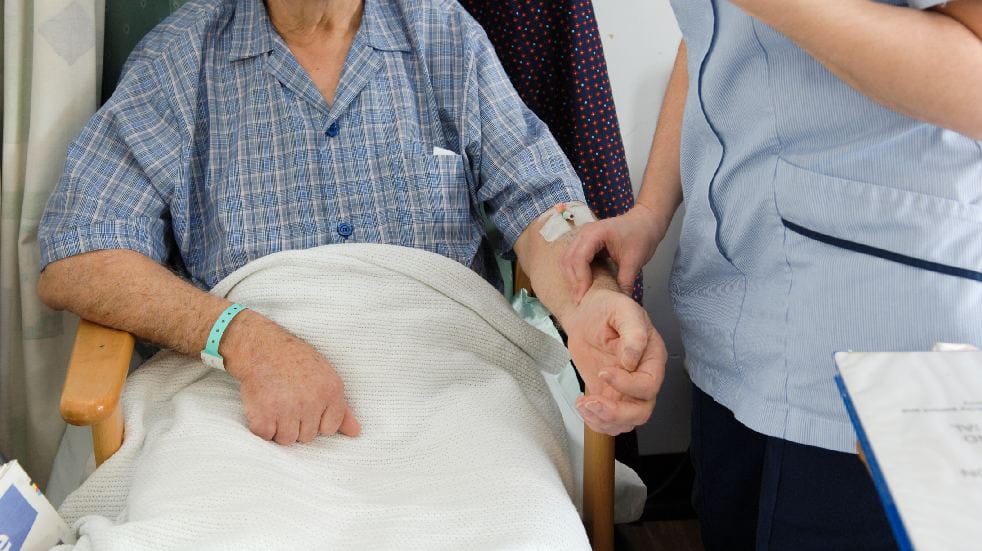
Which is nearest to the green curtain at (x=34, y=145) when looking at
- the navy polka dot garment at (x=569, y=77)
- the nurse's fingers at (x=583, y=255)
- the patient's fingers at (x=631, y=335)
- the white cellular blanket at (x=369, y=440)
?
the white cellular blanket at (x=369, y=440)

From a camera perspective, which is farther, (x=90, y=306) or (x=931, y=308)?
(x=90, y=306)

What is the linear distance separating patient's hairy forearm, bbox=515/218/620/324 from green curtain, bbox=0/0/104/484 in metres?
0.82

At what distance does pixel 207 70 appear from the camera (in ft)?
5.20

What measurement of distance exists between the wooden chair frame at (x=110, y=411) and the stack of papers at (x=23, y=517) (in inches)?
5.3

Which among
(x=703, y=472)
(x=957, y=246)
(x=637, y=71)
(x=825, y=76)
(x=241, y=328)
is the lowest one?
(x=703, y=472)

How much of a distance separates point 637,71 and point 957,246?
1.15m

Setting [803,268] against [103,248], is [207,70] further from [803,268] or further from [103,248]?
[803,268]

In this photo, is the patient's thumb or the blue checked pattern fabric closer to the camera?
the patient's thumb

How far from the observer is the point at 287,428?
1.29 metres

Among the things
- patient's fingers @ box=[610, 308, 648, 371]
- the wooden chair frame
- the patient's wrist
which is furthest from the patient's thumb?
patient's fingers @ box=[610, 308, 648, 371]

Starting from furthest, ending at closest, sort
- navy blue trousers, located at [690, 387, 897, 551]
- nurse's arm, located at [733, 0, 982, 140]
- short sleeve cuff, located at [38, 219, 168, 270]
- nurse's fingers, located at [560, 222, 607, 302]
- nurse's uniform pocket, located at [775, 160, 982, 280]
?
short sleeve cuff, located at [38, 219, 168, 270] < nurse's fingers, located at [560, 222, 607, 302] < navy blue trousers, located at [690, 387, 897, 551] < nurse's uniform pocket, located at [775, 160, 982, 280] < nurse's arm, located at [733, 0, 982, 140]

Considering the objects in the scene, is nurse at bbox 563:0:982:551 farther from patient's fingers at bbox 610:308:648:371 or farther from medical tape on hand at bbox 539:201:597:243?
medical tape on hand at bbox 539:201:597:243

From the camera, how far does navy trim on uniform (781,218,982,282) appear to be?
87cm

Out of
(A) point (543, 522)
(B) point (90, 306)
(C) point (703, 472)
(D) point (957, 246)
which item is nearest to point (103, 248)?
(B) point (90, 306)
